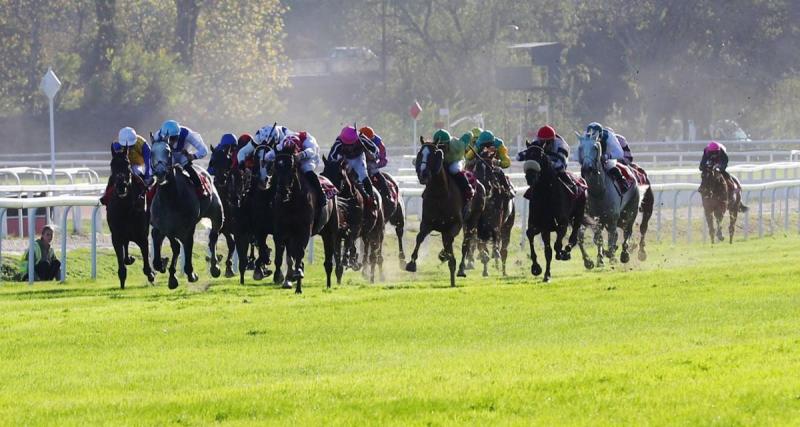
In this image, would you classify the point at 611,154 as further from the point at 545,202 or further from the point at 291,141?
the point at 291,141

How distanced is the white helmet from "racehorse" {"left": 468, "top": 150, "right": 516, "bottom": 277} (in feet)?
14.0

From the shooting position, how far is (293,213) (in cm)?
1745

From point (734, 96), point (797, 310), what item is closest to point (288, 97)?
point (734, 96)

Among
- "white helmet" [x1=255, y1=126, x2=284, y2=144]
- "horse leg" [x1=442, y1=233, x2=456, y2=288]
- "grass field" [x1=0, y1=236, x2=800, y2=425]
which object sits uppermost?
"white helmet" [x1=255, y1=126, x2=284, y2=144]

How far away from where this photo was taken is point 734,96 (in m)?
70.1

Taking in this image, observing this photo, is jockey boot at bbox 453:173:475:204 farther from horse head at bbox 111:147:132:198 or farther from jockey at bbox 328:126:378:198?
horse head at bbox 111:147:132:198

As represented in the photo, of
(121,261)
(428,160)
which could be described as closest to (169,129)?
(121,261)

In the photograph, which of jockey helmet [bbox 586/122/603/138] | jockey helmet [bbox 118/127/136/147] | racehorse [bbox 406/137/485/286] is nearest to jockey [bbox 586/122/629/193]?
jockey helmet [bbox 586/122/603/138]

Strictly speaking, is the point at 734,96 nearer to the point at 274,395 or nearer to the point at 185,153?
the point at 185,153

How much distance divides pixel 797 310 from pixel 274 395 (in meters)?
5.85

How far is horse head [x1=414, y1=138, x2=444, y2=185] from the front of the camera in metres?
18.9

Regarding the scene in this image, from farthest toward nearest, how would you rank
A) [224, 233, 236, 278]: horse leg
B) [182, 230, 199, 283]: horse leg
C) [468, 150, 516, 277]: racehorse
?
[468, 150, 516, 277]: racehorse < [224, 233, 236, 278]: horse leg < [182, 230, 199, 283]: horse leg

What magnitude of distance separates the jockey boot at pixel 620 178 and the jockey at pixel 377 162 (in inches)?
109

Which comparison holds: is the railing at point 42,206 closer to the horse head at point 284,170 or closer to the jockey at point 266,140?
the jockey at point 266,140
